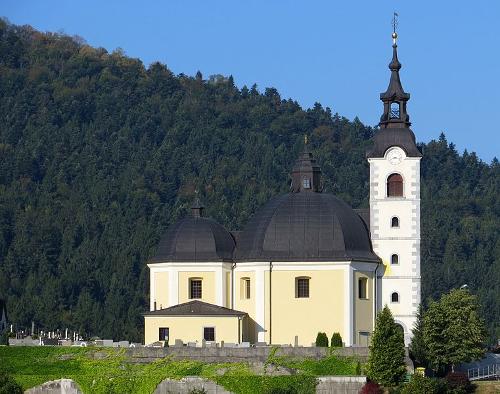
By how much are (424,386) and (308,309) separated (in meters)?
14.4

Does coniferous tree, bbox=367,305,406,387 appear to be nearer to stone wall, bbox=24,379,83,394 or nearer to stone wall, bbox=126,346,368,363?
stone wall, bbox=126,346,368,363

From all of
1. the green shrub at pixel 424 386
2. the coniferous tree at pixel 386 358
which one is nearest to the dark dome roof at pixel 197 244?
the coniferous tree at pixel 386 358

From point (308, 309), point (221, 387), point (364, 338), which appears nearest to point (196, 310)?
point (308, 309)

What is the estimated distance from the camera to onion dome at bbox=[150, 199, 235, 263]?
90438 mm

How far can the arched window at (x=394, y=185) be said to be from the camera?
91562mm

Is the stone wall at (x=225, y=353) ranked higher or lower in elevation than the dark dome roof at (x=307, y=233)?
lower

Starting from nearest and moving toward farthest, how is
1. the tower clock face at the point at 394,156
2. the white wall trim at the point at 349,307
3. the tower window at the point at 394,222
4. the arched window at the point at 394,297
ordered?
1. the white wall trim at the point at 349,307
2. the arched window at the point at 394,297
3. the tower window at the point at 394,222
4. the tower clock face at the point at 394,156

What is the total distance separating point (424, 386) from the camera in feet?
242

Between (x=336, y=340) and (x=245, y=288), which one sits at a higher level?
(x=245, y=288)

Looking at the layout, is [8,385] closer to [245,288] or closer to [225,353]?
[225,353]

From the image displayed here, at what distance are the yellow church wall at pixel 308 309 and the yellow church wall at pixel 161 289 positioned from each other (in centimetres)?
595

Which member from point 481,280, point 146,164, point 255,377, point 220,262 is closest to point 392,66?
point 220,262

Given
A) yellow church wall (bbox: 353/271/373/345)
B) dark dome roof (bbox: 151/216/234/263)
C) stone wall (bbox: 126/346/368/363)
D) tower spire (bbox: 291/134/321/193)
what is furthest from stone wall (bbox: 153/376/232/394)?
tower spire (bbox: 291/134/321/193)

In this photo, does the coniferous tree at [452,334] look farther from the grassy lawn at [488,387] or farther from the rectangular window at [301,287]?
the rectangular window at [301,287]
